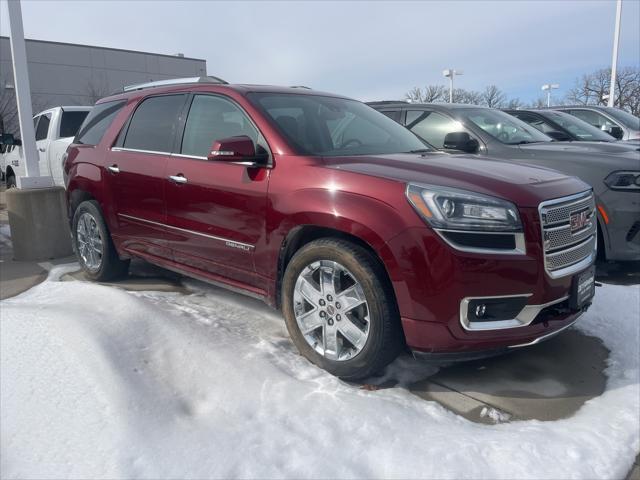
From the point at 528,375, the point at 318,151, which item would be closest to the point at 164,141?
the point at 318,151

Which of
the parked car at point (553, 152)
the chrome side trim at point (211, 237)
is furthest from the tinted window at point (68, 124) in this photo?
the chrome side trim at point (211, 237)

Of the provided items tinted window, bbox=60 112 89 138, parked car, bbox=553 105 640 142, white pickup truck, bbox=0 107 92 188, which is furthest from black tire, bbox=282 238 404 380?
parked car, bbox=553 105 640 142

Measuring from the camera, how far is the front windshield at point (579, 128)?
743 centimetres

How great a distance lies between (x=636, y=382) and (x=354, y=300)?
1745 mm

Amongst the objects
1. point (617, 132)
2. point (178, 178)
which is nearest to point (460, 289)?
point (178, 178)

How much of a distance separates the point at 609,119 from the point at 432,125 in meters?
5.39

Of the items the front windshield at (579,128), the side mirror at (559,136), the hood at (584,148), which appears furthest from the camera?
the front windshield at (579,128)

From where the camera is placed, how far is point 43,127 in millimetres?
9852

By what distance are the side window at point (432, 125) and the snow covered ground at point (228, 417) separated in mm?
3270

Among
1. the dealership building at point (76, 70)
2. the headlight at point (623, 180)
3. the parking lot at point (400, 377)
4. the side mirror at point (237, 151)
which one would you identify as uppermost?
the dealership building at point (76, 70)

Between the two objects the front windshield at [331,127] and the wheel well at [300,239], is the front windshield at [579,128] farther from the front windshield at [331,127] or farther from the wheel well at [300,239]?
the wheel well at [300,239]

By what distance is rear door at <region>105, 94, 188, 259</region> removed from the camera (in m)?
4.20

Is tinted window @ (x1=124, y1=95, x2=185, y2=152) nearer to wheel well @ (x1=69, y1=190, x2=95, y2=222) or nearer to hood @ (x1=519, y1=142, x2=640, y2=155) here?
wheel well @ (x1=69, y1=190, x2=95, y2=222)

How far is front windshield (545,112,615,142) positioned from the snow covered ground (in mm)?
4769
